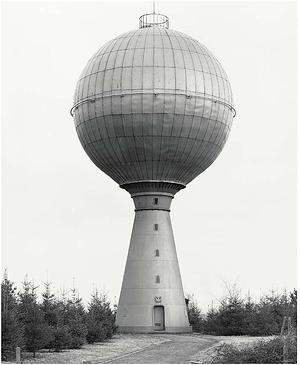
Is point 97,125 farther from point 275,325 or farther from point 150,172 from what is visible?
A: point 275,325

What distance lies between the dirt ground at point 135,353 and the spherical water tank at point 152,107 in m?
9.72

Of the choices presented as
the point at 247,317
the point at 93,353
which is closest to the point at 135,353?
the point at 93,353

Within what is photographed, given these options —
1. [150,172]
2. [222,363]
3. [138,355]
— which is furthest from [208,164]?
[222,363]

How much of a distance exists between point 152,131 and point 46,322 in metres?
13.1

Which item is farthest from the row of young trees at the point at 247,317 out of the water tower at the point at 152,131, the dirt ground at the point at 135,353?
the dirt ground at the point at 135,353

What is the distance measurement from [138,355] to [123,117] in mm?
13973

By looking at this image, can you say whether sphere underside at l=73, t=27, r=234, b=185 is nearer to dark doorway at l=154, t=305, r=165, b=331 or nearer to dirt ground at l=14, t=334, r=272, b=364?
dark doorway at l=154, t=305, r=165, b=331

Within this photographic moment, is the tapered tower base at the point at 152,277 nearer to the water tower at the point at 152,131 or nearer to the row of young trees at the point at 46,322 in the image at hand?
the water tower at the point at 152,131

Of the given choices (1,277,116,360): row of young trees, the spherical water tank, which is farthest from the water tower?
(1,277,116,360): row of young trees

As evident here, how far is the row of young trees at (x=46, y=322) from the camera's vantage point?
1856 cm

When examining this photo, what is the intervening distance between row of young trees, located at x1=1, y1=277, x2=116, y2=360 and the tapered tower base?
3936 millimetres

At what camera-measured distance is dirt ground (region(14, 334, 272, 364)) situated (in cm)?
1903

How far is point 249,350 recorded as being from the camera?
744 inches

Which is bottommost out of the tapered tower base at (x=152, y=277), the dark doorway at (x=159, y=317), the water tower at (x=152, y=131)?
the dark doorway at (x=159, y=317)
